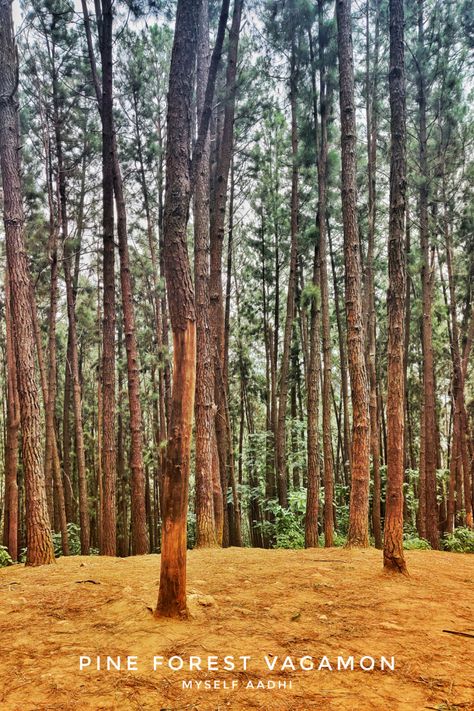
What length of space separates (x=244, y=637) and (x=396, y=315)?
4.03 meters

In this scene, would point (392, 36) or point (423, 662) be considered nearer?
→ point (423, 662)

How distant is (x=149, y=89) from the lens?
1333cm

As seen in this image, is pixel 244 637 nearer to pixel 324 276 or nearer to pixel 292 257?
pixel 324 276

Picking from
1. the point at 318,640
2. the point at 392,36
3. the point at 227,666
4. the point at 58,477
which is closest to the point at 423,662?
the point at 318,640

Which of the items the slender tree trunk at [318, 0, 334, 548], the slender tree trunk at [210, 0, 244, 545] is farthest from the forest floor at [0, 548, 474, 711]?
the slender tree trunk at [210, 0, 244, 545]

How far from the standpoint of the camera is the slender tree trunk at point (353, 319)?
23.3 ft

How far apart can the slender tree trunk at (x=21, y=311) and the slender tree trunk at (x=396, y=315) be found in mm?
4594

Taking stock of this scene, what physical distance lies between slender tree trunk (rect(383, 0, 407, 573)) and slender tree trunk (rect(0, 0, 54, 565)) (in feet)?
15.1

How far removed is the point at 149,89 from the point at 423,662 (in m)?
14.5

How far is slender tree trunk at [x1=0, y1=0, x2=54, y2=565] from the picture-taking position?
6512 millimetres

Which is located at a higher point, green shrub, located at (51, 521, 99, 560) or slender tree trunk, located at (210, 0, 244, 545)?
slender tree trunk, located at (210, 0, 244, 545)

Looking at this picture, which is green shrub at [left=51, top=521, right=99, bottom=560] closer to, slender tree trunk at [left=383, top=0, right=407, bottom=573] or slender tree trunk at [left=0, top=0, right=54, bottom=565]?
slender tree trunk at [left=0, top=0, right=54, bottom=565]

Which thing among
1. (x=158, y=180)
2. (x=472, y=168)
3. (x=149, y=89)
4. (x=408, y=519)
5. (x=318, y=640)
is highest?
(x=149, y=89)

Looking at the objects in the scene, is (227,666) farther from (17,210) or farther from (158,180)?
(158,180)
